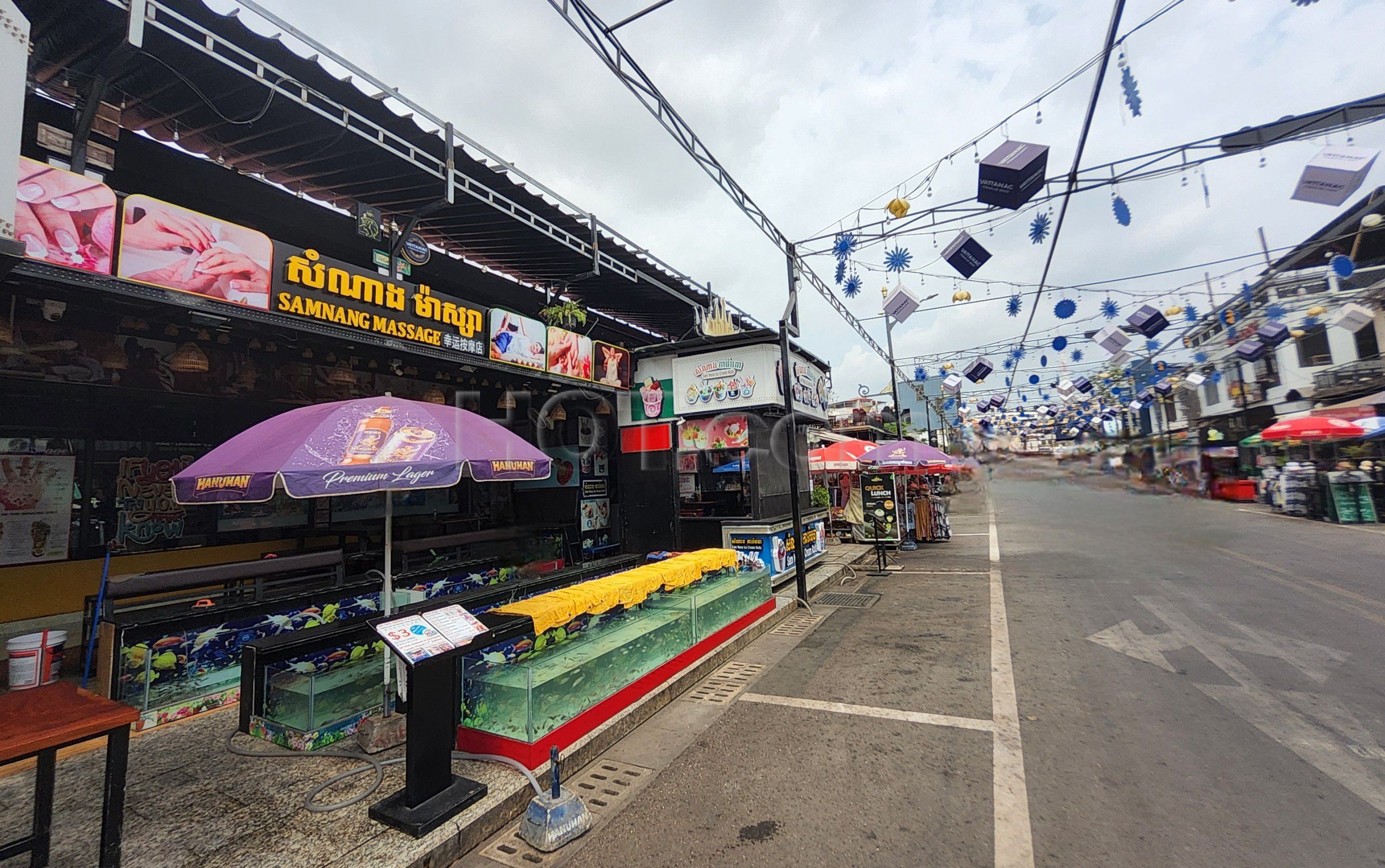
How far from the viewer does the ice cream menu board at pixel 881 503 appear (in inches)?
530

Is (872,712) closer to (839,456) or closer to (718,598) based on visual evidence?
(718,598)

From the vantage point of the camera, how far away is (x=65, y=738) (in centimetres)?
216

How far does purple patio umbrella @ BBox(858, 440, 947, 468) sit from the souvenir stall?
8.05 feet

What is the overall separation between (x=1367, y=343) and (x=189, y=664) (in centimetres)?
3161

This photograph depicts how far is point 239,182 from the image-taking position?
6160mm

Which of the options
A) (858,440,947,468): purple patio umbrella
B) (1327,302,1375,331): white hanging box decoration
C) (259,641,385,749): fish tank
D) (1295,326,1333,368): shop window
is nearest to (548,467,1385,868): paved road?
(259,641,385,749): fish tank

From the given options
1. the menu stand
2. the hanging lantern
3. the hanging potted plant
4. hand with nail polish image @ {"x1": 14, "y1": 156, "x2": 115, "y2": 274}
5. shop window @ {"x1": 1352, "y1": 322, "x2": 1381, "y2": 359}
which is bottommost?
the menu stand

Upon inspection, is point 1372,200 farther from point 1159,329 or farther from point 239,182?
point 239,182

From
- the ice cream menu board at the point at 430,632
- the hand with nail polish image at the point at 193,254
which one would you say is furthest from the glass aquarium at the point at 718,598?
the hand with nail polish image at the point at 193,254

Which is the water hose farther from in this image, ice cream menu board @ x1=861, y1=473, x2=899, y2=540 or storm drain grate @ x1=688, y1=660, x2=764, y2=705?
ice cream menu board @ x1=861, y1=473, x2=899, y2=540

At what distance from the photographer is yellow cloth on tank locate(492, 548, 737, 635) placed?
4.30 meters

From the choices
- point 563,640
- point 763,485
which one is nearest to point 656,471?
point 763,485

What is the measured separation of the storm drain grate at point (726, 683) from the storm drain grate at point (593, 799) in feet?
4.33

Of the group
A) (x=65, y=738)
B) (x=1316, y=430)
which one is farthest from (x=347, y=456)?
(x=1316, y=430)
